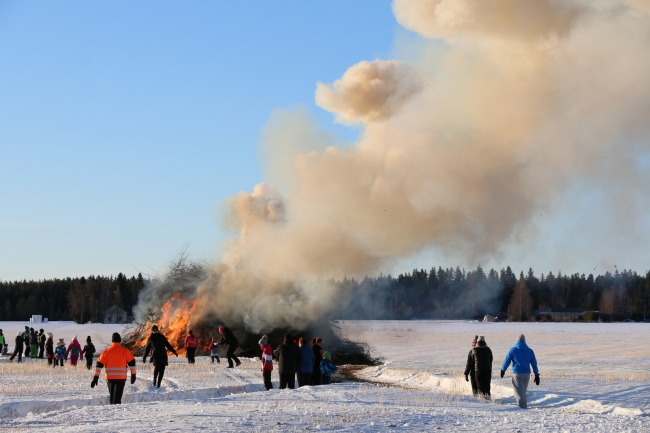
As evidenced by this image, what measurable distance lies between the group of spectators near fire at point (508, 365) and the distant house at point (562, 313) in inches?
4398

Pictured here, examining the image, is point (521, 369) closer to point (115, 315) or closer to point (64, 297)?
point (115, 315)

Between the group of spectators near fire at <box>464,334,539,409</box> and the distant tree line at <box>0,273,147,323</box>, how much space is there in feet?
390

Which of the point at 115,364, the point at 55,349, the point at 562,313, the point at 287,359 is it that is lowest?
the point at 55,349

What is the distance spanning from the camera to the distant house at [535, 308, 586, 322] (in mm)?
128450

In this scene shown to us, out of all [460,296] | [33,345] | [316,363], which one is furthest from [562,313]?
[316,363]

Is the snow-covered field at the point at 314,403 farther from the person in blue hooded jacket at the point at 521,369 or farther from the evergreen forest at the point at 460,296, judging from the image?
the evergreen forest at the point at 460,296

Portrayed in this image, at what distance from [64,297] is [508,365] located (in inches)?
5921

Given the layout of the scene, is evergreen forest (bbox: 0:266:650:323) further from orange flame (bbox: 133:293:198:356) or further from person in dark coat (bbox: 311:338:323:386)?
person in dark coat (bbox: 311:338:323:386)

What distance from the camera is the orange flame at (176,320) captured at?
138 feet

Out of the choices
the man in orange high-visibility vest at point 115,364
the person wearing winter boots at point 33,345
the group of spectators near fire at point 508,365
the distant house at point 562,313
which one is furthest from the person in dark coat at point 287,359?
the distant house at point 562,313

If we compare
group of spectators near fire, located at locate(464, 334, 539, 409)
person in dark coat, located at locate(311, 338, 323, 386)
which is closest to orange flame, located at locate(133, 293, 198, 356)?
person in dark coat, located at locate(311, 338, 323, 386)

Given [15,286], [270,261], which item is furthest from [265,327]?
[15,286]

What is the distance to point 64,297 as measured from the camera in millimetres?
155875

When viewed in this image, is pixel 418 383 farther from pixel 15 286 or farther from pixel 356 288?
pixel 15 286
